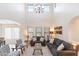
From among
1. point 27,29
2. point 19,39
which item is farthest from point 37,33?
point 19,39

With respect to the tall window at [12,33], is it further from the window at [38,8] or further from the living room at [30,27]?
the window at [38,8]

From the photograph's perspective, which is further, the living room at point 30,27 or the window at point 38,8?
the living room at point 30,27

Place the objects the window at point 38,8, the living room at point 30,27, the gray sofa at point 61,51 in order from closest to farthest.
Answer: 1. the window at point 38,8
2. the living room at point 30,27
3. the gray sofa at point 61,51

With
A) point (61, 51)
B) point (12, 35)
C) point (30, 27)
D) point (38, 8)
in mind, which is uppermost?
point (38, 8)

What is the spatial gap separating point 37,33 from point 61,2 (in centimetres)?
89

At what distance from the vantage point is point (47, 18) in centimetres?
247

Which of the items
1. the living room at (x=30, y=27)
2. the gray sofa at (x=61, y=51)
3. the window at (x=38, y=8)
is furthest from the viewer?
the gray sofa at (x=61, y=51)

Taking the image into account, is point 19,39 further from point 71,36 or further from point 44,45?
point 71,36

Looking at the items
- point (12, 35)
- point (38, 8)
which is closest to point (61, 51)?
point (12, 35)

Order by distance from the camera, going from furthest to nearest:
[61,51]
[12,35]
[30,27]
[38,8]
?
[61,51]
[30,27]
[12,35]
[38,8]

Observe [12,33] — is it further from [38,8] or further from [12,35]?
[38,8]

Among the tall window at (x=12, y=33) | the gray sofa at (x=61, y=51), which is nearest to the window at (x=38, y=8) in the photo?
the tall window at (x=12, y=33)

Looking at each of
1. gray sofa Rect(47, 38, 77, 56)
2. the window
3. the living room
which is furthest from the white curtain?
gray sofa Rect(47, 38, 77, 56)

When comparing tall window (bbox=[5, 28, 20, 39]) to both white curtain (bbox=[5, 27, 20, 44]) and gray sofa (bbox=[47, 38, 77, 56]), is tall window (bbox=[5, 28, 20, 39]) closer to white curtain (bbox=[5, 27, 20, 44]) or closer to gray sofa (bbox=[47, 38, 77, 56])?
white curtain (bbox=[5, 27, 20, 44])
